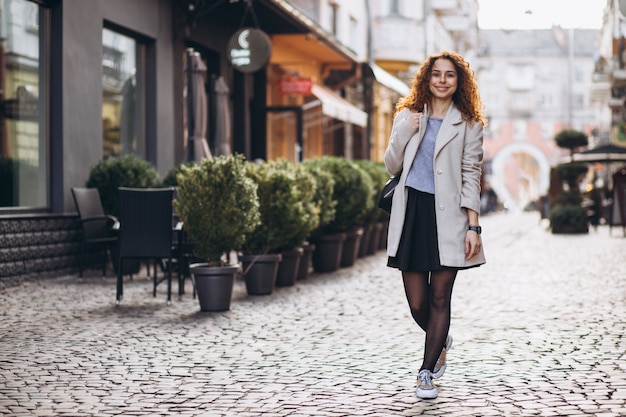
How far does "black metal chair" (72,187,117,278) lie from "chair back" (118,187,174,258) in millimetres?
2022

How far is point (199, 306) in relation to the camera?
33.5 feet

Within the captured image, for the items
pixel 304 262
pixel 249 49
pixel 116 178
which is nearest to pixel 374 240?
pixel 249 49

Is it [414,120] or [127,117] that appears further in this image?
[127,117]

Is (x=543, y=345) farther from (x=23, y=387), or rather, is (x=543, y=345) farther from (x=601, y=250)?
(x=601, y=250)

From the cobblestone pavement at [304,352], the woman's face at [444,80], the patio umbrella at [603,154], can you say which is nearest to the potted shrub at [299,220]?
the cobblestone pavement at [304,352]

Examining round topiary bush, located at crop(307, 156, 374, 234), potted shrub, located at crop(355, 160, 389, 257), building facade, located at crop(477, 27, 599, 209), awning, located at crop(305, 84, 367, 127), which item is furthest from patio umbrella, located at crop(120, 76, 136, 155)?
building facade, located at crop(477, 27, 599, 209)

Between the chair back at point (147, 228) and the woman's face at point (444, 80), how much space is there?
4.66 meters

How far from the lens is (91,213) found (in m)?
12.9

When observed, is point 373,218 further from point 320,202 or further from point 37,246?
point 37,246

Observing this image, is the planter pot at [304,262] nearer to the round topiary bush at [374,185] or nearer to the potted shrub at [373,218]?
the potted shrub at [373,218]

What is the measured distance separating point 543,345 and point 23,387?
3680 millimetres

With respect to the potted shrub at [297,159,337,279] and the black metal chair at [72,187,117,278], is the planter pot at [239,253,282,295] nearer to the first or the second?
the potted shrub at [297,159,337,279]

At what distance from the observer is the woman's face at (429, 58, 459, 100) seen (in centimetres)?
613

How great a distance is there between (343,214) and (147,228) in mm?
4852
